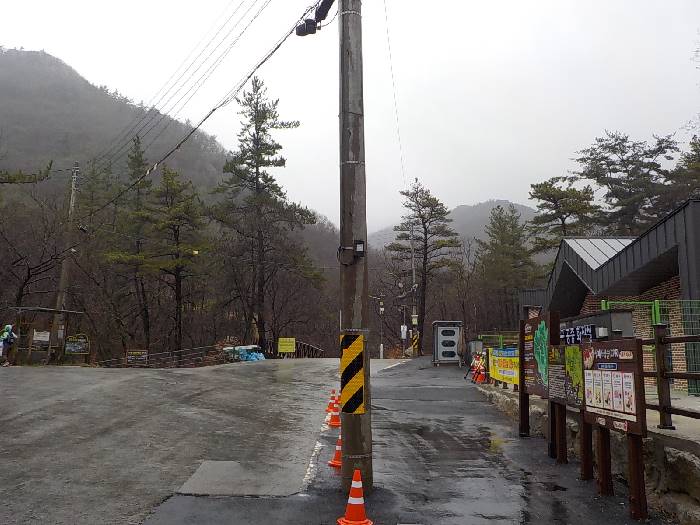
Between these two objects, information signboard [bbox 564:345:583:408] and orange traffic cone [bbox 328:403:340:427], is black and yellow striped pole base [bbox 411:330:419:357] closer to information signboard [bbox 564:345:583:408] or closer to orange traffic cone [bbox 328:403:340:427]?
orange traffic cone [bbox 328:403:340:427]

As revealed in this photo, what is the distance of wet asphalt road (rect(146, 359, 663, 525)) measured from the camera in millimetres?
5926

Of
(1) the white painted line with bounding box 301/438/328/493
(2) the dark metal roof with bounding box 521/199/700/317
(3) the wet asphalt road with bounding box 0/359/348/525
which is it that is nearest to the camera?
(3) the wet asphalt road with bounding box 0/359/348/525

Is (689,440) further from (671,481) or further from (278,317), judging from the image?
(278,317)

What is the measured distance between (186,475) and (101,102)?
111448 millimetres

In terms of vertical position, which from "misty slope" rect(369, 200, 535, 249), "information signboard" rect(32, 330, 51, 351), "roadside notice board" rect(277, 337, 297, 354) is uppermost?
"misty slope" rect(369, 200, 535, 249)

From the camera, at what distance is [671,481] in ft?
19.6

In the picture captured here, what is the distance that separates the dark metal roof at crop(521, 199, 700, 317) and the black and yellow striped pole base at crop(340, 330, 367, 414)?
9142 mm

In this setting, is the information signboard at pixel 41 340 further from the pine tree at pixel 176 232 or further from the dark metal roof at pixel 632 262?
the dark metal roof at pixel 632 262

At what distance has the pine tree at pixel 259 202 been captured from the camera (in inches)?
1802

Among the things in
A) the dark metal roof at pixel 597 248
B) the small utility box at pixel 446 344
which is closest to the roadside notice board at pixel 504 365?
the dark metal roof at pixel 597 248

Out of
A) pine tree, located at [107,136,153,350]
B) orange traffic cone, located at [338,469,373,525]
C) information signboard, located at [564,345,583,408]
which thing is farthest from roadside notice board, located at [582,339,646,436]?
pine tree, located at [107,136,153,350]

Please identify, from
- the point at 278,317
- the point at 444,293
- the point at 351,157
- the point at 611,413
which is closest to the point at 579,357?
the point at 611,413

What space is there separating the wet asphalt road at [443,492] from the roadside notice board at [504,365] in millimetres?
4893

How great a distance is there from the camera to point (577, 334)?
8.54 m
